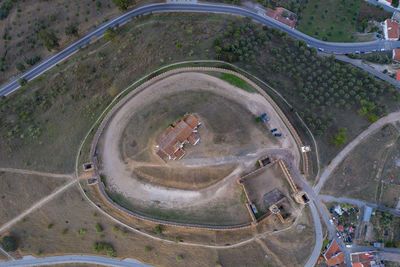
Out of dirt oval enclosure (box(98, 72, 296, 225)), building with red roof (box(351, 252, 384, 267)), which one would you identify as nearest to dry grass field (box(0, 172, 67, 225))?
dirt oval enclosure (box(98, 72, 296, 225))

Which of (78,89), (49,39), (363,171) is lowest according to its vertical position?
(363,171)

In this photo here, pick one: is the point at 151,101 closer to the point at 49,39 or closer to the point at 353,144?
the point at 49,39

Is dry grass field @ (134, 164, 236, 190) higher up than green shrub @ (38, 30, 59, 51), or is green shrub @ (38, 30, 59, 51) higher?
green shrub @ (38, 30, 59, 51)

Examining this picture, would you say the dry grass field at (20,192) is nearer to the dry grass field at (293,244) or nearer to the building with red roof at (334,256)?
the dry grass field at (293,244)

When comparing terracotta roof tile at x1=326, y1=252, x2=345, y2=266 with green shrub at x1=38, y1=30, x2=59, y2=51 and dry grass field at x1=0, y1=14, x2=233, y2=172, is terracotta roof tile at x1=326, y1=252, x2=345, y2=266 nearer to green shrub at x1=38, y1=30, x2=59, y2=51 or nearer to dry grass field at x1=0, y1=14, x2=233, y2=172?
dry grass field at x1=0, y1=14, x2=233, y2=172

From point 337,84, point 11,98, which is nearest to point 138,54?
point 11,98

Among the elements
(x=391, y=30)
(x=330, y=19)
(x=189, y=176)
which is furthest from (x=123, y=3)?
(x=391, y=30)
